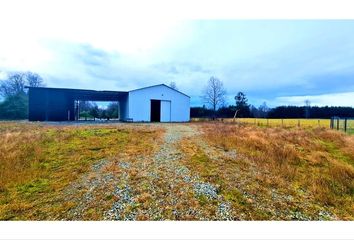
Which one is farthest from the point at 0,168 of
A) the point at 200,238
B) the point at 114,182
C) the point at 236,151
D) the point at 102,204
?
the point at 236,151

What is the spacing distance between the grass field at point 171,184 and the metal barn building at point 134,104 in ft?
48.3

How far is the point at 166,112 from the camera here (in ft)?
74.2

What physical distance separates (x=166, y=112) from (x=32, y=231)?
794 inches

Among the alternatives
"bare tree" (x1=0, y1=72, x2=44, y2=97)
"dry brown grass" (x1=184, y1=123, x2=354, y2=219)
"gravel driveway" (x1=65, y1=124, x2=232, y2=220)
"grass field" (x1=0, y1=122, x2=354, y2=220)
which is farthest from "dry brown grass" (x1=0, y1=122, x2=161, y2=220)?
"bare tree" (x1=0, y1=72, x2=44, y2=97)

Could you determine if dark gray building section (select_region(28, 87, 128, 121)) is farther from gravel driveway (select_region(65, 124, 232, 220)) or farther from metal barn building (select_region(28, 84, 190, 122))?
gravel driveway (select_region(65, 124, 232, 220))

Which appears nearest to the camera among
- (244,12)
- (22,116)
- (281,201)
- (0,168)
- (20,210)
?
(244,12)

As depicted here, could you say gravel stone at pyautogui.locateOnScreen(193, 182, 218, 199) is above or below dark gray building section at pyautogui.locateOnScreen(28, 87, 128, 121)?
below

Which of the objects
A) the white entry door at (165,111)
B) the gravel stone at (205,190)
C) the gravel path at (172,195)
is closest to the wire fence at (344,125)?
the gravel stone at (205,190)

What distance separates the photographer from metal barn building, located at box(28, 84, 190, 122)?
19.9m

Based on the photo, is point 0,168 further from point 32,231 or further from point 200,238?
point 200,238

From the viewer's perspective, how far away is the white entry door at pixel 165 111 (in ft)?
73.6

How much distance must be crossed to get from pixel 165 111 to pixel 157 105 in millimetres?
1237

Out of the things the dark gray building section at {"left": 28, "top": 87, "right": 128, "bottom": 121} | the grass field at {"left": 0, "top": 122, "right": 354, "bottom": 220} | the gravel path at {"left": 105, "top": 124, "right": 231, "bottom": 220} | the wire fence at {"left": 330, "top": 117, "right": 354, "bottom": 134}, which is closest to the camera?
the gravel path at {"left": 105, "top": 124, "right": 231, "bottom": 220}

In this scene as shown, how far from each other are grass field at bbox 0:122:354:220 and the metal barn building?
48.3ft
